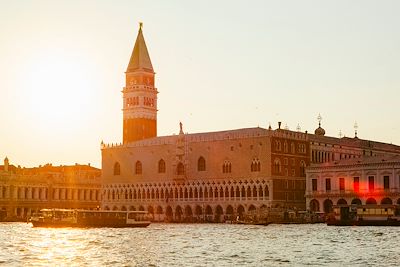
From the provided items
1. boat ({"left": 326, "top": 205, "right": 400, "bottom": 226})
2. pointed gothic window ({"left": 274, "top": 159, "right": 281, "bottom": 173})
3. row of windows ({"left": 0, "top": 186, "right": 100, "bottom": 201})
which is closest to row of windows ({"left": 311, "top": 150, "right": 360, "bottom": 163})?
pointed gothic window ({"left": 274, "top": 159, "right": 281, "bottom": 173})

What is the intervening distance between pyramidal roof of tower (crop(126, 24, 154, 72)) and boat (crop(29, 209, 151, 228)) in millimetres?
46026

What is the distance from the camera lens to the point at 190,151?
118 metres

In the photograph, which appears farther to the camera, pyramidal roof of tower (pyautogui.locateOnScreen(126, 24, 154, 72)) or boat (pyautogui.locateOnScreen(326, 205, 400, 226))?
pyramidal roof of tower (pyautogui.locateOnScreen(126, 24, 154, 72))

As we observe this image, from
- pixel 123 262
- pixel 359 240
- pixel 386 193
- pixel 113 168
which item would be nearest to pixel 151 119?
pixel 113 168

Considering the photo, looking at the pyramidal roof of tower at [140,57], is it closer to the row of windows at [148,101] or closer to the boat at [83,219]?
the row of windows at [148,101]

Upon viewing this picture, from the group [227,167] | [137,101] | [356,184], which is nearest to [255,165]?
[227,167]

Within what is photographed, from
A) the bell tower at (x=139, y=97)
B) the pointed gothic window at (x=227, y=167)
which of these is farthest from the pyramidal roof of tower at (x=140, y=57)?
the pointed gothic window at (x=227, y=167)

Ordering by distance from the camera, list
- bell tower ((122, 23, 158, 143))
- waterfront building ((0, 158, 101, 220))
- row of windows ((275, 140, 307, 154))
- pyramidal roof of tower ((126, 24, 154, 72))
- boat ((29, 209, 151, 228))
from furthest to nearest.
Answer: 1. pyramidal roof of tower ((126, 24, 154, 72))
2. bell tower ((122, 23, 158, 143))
3. waterfront building ((0, 158, 101, 220))
4. row of windows ((275, 140, 307, 154))
5. boat ((29, 209, 151, 228))

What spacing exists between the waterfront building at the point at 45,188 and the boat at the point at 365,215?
54.5 meters

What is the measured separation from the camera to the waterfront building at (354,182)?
9775 centimetres

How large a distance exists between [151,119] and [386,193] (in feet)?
171

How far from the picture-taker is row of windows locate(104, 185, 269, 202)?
109 meters

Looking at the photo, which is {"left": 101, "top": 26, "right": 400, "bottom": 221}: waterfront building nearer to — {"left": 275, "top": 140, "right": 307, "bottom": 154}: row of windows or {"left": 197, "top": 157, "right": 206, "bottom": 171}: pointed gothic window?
{"left": 275, "top": 140, "right": 307, "bottom": 154}: row of windows

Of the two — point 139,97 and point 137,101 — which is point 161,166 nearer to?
point 139,97
